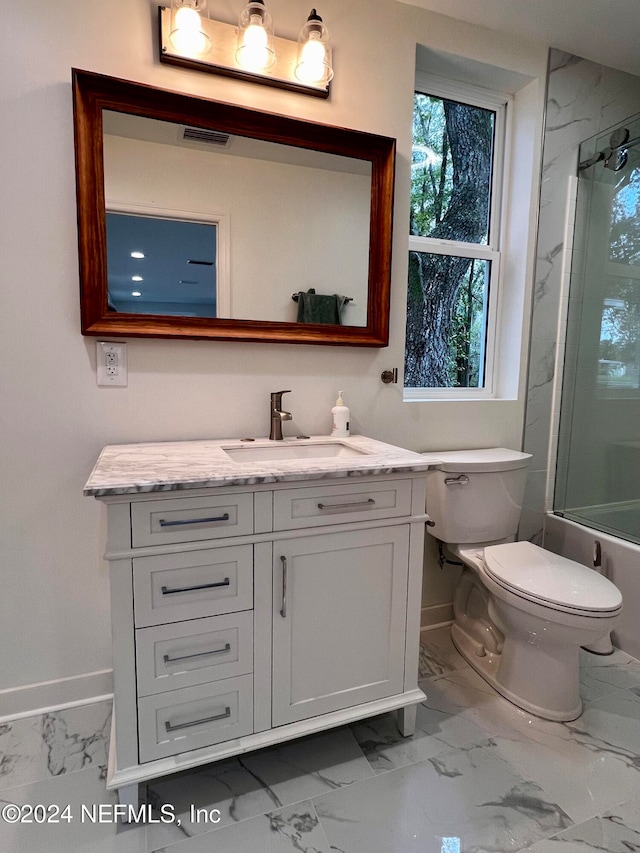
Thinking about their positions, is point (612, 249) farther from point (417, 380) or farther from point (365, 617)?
point (365, 617)

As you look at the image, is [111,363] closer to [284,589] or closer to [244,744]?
[284,589]

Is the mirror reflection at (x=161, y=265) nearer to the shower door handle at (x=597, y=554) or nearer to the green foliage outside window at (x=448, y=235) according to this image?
the green foliage outside window at (x=448, y=235)

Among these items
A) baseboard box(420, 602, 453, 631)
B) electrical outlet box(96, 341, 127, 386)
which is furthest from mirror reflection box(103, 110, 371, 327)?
baseboard box(420, 602, 453, 631)

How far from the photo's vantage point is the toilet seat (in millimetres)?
1479

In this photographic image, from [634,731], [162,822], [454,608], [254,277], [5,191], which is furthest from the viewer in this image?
[454,608]

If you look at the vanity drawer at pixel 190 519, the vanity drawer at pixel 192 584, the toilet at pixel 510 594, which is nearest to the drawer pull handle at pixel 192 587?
the vanity drawer at pixel 192 584

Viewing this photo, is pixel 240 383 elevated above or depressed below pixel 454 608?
above

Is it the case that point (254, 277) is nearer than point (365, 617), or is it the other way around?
point (365, 617)

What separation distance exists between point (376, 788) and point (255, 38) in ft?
7.14

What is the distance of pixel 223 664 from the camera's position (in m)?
1.23

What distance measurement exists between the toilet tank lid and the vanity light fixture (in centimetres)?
134

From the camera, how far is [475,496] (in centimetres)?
181

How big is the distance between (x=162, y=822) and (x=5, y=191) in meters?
1.72

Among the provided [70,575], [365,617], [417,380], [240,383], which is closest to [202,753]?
[365,617]
